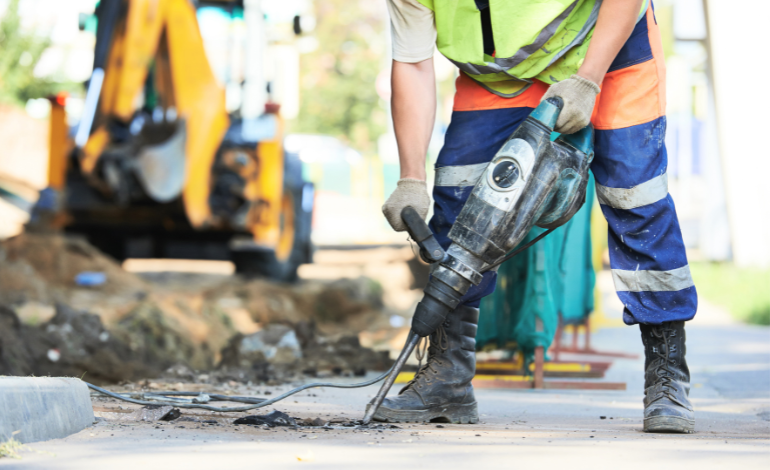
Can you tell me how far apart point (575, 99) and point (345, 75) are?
91.9 ft

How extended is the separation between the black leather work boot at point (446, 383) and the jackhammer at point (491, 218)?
164 mm

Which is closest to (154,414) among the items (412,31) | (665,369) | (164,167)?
(412,31)

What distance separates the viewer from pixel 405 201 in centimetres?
257

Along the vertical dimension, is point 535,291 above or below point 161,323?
above

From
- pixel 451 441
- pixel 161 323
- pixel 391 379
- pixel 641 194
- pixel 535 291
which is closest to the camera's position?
pixel 451 441

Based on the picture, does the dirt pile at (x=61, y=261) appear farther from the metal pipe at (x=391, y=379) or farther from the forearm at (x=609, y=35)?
the forearm at (x=609, y=35)

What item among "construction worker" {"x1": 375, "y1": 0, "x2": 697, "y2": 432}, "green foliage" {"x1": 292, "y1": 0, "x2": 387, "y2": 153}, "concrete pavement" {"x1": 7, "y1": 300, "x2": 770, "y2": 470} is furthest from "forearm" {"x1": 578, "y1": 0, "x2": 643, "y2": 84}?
"green foliage" {"x1": 292, "y1": 0, "x2": 387, "y2": 153}

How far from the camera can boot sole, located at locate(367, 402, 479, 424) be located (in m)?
2.52

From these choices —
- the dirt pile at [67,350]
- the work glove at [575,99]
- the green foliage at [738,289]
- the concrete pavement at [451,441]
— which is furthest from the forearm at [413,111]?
the green foliage at [738,289]

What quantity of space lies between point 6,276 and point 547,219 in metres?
4.74

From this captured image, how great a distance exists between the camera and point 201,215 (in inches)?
296

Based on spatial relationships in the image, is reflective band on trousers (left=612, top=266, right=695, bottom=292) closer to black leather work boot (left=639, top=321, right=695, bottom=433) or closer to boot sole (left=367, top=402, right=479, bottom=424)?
black leather work boot (left=639, top=321, right=695, bottom=433)

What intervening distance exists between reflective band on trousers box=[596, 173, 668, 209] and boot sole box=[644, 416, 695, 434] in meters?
0.60

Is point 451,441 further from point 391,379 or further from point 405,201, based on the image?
point 405,201
